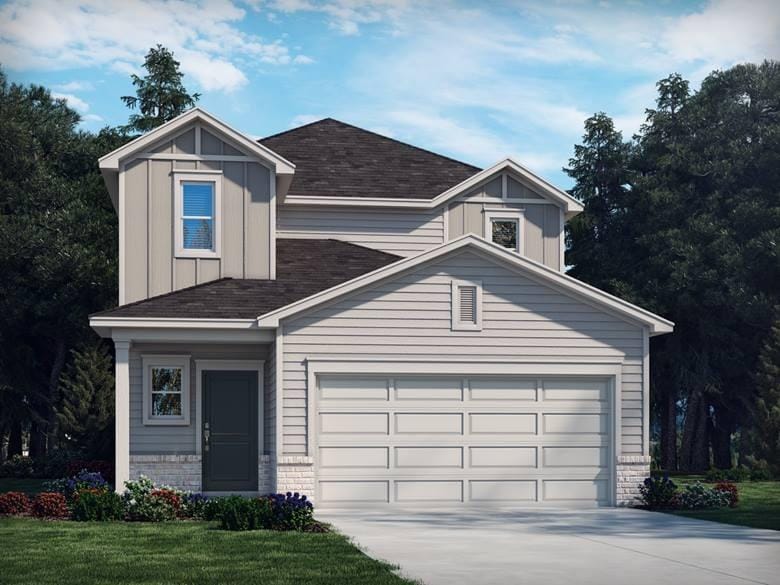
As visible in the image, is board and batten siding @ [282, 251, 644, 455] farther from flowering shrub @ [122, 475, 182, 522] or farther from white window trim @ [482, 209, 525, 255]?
white window trim @ [482, 209, 525, 255]

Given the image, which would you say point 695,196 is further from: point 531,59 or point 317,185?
point 531,59

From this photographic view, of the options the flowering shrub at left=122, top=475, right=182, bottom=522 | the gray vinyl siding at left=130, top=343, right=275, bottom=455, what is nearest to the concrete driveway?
the flowering shrub at left=122, top=475, right=182, bottom=522

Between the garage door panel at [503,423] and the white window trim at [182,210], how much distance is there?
20.7 feet

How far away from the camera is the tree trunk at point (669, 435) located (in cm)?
4216

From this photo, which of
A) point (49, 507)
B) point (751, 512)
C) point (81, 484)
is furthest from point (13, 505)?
Answer: point (751, 512)

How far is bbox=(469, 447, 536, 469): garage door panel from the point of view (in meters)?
21.7

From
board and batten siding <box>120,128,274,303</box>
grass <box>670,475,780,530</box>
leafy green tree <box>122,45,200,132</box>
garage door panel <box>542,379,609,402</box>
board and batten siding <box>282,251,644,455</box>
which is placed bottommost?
grass <box>670,475,780,530</box>

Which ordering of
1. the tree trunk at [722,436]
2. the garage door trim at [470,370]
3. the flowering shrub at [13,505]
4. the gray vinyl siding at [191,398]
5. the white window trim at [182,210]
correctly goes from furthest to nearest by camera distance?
the tree trunk at [722,436]
the white window trim at [182,210]
the gray vinyl siding at [191,398]
the garage door trim at [470,370]
the flowering shrub at [13,505]

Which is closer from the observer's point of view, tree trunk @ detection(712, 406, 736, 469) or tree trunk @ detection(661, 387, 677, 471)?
tree trunk @ detection(661, 387, 677, 471)

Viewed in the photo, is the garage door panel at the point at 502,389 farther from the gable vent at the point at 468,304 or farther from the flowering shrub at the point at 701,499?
the flowering shrub at the point at 701,499

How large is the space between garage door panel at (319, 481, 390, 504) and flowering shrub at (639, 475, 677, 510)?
453 cm

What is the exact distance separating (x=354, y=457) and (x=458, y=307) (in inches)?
125

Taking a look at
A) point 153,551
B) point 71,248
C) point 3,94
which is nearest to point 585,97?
point 153,551

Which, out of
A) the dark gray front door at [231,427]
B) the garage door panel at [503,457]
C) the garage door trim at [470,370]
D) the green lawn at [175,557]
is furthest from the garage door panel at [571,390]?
the green lawn at [175,557]
